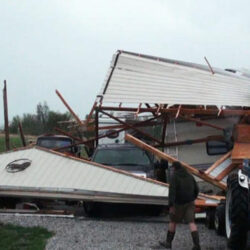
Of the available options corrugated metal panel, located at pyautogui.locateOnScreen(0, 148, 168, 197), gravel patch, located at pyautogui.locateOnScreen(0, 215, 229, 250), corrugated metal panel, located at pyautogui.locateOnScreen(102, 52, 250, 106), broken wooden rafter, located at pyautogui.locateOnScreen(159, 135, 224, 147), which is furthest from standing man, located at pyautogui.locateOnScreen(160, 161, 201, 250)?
broken wooden rafter, located at pyautogui.locateOnScreen(159, 135, 224, 147)

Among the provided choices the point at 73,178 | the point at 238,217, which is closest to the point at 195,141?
the point at 73,178

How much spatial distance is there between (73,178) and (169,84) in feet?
14.6

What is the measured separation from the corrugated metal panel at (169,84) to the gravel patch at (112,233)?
11.4 ft

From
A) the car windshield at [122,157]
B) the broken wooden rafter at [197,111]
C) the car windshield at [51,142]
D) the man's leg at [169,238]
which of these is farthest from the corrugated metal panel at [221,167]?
the car windshield at [51,142]

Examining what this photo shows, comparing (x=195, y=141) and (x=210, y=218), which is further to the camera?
(x=195, y=141)

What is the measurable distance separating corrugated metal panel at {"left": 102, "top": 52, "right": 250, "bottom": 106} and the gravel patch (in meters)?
3.48

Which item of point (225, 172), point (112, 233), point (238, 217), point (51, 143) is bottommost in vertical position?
point (51, 143)

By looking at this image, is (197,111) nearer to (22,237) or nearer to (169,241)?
(169,241)

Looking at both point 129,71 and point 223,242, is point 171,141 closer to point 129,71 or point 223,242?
point 129,71

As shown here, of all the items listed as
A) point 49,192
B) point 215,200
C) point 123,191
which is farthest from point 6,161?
point 215,200

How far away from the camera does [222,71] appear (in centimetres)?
1833

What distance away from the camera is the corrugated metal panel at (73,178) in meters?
13.3

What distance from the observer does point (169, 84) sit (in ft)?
54.3

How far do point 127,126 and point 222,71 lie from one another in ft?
12.2
